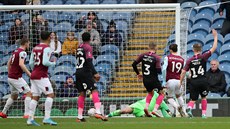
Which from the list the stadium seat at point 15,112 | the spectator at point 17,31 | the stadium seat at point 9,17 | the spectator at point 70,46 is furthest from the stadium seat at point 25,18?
the stadium seat at point 15,112

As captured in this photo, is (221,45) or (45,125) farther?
(221,45)

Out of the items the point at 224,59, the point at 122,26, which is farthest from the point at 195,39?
the point at 122,26

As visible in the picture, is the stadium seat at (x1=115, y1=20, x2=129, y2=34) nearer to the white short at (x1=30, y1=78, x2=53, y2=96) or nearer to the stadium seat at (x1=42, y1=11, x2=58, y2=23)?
the stadium seat at (x1=42, y1=11, x2=58, y2=23)

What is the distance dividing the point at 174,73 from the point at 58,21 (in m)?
3.94

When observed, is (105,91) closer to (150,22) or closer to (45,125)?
(150,22)

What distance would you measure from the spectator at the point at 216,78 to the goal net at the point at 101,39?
0.90 meters

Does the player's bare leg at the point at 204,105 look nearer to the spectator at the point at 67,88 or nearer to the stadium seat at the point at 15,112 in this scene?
the spectator at the point at 67,88

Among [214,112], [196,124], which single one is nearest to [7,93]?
[214,112]

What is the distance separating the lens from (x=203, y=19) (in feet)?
86.9

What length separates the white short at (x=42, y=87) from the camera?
688 inches

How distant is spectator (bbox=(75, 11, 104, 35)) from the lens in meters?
23.0

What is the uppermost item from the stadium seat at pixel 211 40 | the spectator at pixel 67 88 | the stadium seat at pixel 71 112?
the stadium seat at pixel 211 40

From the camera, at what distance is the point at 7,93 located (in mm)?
22656

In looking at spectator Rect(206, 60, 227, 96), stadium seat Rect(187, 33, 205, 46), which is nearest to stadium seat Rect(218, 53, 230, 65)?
stadium seat Rect(187, 33, 205, 46)
